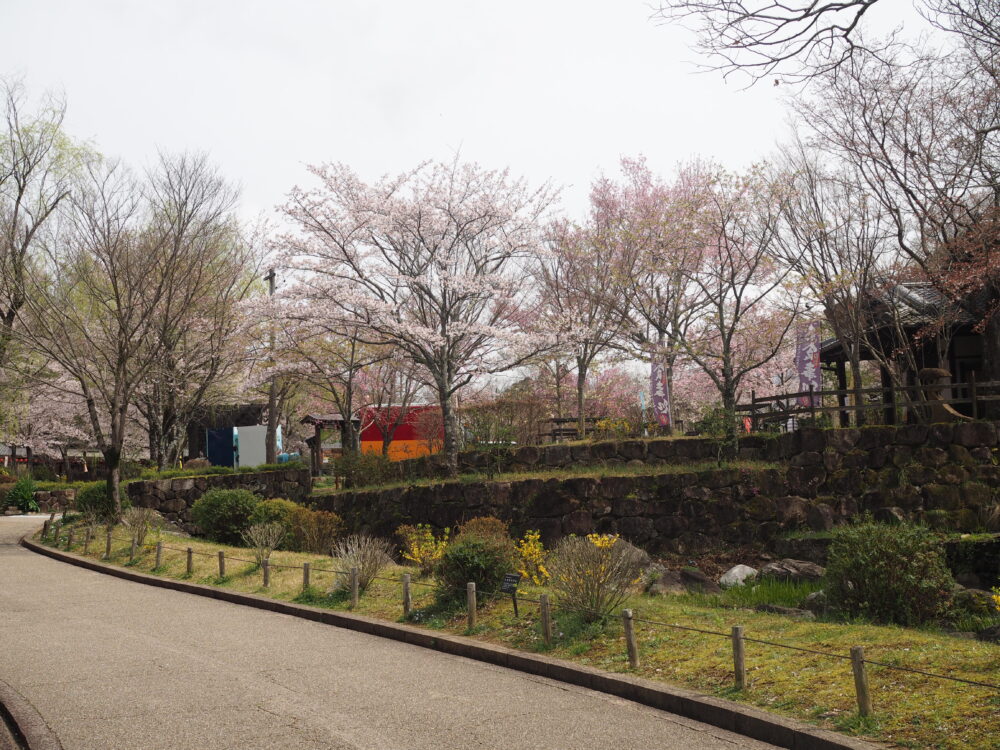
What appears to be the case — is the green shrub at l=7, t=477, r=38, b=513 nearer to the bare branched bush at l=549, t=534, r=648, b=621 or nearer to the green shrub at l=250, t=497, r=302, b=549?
the green shrub at l=250, t=497, r=302, b=549

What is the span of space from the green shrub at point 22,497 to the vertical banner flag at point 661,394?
74.7 ft

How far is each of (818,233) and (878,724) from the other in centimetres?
1756

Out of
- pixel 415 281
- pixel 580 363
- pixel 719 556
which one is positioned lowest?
pixel 719 556

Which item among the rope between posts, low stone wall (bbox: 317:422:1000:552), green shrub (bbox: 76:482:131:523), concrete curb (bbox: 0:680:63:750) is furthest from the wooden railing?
green shrub (bbox: 76:482:131:523)

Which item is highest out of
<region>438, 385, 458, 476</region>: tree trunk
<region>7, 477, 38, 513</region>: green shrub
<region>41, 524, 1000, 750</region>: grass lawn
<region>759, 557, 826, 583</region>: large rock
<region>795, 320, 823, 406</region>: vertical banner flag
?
<region>795, 320, 823, 406</region>: vertical banner flag

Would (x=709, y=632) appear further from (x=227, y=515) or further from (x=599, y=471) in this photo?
(x=227, y=515)

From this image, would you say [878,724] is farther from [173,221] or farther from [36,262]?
[36,262]

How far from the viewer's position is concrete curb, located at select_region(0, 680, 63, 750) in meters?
6.50

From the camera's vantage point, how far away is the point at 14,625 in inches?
456

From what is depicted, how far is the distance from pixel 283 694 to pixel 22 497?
28088 millimetres

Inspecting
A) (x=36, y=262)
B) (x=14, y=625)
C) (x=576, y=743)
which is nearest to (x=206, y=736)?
(x=576, y=743)

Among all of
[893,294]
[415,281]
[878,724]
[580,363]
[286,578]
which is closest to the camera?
[878,724]

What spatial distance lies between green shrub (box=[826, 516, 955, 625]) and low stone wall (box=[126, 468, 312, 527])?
17.1 m

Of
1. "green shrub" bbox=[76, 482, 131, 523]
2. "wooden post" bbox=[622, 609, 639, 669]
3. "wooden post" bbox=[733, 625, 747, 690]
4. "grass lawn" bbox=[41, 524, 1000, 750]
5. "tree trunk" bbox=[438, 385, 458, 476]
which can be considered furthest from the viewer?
"tree trunk" bbox=[438, 385, 458, 476]
